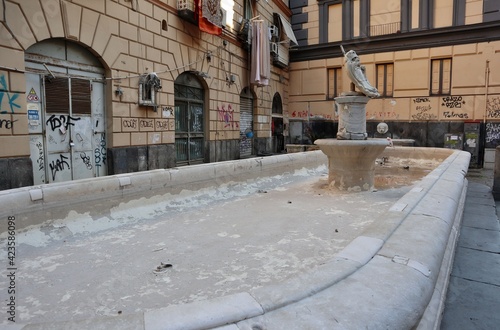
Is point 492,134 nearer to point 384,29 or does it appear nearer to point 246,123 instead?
point 384,29

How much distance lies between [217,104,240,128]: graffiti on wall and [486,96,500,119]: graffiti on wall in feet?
35.8

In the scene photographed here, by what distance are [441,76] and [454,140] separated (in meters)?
3.07

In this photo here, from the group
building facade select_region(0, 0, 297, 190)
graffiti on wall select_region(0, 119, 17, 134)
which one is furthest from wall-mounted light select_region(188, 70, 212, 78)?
graffiti on wall select_region(0, 119, 17, 134)

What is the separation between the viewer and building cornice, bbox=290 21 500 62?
15.1m

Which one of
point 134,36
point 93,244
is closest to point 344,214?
point 93,244

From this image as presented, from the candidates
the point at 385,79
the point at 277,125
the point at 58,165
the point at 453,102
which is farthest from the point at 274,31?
the point at 58,165

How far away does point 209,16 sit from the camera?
1138cm

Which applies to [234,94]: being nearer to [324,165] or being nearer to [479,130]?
[324,165]

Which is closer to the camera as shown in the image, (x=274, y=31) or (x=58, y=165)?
(x=58, y=165)

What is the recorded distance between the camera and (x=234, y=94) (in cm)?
1442

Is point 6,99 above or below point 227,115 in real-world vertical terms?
below

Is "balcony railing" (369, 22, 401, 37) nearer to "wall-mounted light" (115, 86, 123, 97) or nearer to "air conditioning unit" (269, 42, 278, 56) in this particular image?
"air conditioning unit" (269, 42, 278, 56)

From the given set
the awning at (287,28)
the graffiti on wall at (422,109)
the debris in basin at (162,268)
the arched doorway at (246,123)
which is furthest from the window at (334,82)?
the debris in basin at (162,268)

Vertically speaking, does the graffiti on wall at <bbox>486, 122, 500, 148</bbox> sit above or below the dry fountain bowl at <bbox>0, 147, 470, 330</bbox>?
above
